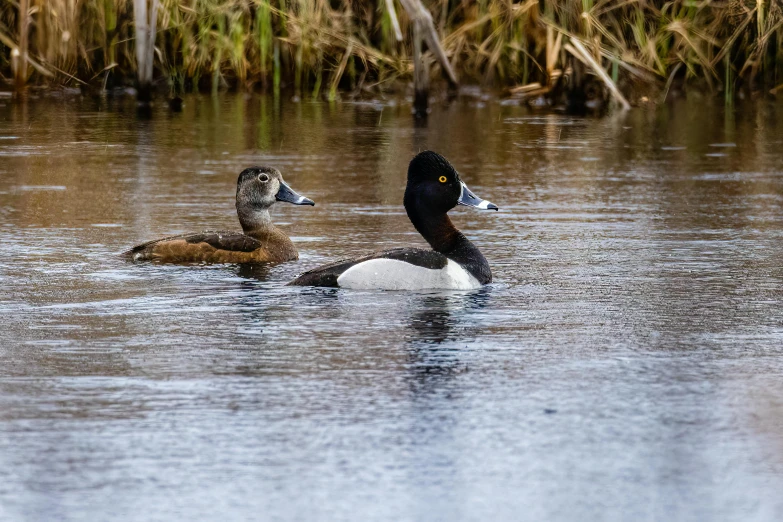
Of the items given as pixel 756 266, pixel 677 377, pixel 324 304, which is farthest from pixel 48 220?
pixel 677 377

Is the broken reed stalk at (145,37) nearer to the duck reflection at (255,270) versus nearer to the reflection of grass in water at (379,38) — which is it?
the reflection of grass in water at (379,38)

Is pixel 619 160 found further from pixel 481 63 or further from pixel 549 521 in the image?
pixel 549 521

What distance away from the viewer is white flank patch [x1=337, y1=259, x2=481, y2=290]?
349 inches

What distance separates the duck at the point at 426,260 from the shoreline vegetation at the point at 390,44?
451 inches

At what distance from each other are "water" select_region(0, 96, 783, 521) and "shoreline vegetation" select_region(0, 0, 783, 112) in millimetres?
7836

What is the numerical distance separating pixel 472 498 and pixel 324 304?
3676 millimetres

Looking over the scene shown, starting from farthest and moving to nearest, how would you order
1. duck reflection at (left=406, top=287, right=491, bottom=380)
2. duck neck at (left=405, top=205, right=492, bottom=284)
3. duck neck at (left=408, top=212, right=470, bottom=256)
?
duck neck at (left=408, top=212, right=470, bottom=256), duck neck at (left=405, top=205, right=492, bottom=284), duck reflection at (left=406, top=287, right=491, bottom=380)

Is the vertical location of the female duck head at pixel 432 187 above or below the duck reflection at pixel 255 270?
above

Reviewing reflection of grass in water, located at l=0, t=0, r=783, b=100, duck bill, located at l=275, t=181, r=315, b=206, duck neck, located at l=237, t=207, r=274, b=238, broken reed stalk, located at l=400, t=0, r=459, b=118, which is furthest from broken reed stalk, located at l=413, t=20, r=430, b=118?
duck neck, located at l=237, t=207, r=274, b=238

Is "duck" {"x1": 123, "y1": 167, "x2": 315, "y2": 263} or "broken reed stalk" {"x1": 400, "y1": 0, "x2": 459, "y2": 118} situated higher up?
"broken reed stalk" {"x1": 400, "y1": 0, "x2": 459, "y2": 118}

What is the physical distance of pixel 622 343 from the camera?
7.34 meters

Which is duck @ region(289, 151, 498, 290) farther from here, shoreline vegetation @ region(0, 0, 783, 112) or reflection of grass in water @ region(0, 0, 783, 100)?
reflection of grass in water @ region(0, 0, 783, 100)

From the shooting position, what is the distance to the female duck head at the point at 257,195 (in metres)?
10.9

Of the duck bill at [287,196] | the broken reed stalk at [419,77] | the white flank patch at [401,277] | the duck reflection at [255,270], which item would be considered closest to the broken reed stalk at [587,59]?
the broken reed stalk at [419,77]
